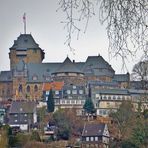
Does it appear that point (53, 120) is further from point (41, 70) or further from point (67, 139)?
point (41, 70)

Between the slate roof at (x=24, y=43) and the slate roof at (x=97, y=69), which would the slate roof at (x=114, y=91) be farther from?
the slate roof at (x=24, y=43)

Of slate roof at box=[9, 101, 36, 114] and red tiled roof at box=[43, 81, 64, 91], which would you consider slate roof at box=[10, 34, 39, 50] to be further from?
slate roof at box=[9, 101, 36, 114]

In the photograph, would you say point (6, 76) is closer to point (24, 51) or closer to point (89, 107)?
point (24, 51)

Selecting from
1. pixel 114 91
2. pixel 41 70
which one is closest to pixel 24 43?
pixel 41 70

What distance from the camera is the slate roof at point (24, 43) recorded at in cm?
7900

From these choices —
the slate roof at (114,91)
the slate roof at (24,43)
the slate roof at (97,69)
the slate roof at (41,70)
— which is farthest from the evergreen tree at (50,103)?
the slate roof at (24,43)

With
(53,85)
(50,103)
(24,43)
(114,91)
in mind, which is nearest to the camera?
(50,103)

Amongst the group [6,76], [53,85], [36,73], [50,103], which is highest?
[36,73]

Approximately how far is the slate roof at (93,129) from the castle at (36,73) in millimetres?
21801

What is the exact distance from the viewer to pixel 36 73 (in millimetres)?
75812

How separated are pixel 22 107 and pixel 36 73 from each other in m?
13.8

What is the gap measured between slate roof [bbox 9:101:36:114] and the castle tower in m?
15.2

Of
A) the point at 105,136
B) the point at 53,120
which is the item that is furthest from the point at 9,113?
the point at 105,136

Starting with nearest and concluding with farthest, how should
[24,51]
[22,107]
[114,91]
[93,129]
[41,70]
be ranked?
[93,129] < [22,107] < [114,91] < [41,70] < [24,51]
